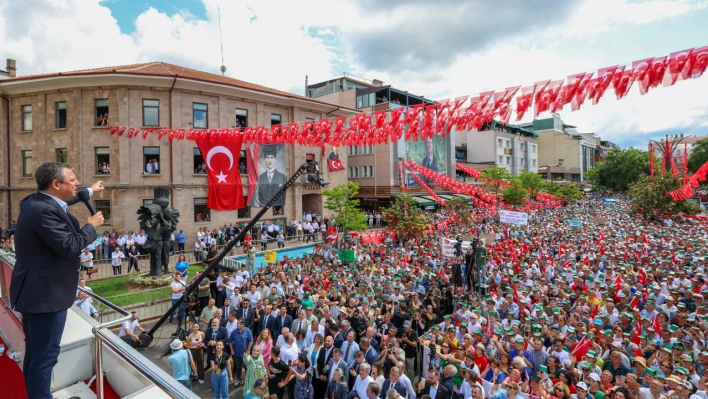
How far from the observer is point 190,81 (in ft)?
77.1

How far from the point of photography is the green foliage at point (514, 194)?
40.0 metres

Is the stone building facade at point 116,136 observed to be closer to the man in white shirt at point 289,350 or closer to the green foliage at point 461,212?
the green foliage at point 461,212

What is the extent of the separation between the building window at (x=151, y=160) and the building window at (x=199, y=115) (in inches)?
120

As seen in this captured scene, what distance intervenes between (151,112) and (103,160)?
14.1 feet

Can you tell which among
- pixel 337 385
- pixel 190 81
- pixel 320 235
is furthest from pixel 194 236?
pixel 337 385

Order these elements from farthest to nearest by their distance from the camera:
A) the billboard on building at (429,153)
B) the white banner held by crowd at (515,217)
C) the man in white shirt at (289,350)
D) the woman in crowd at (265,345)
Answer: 1. the billboard on building at (429,153)
2. the white banner held by crowd at (515,217)
3. the woman in crowd at (265,345)
4. the man in white shirt at (289,350)

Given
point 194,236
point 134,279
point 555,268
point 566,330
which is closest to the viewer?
point 566,330

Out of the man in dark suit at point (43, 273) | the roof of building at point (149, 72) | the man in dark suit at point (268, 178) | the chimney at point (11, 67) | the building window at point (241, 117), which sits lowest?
the man in dark suit at point (43, 273)

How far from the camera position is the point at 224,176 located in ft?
81.4

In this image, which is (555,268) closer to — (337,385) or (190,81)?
(337,385)

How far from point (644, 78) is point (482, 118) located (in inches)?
121

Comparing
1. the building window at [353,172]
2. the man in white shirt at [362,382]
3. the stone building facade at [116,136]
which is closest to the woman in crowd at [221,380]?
the man in white shirt at [362,382]

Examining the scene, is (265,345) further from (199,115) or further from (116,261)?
(199,115)

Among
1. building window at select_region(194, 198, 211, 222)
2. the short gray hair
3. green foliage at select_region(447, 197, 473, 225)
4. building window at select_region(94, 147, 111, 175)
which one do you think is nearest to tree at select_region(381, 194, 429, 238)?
green foliage at select_region(447, 197, 473, 225)
